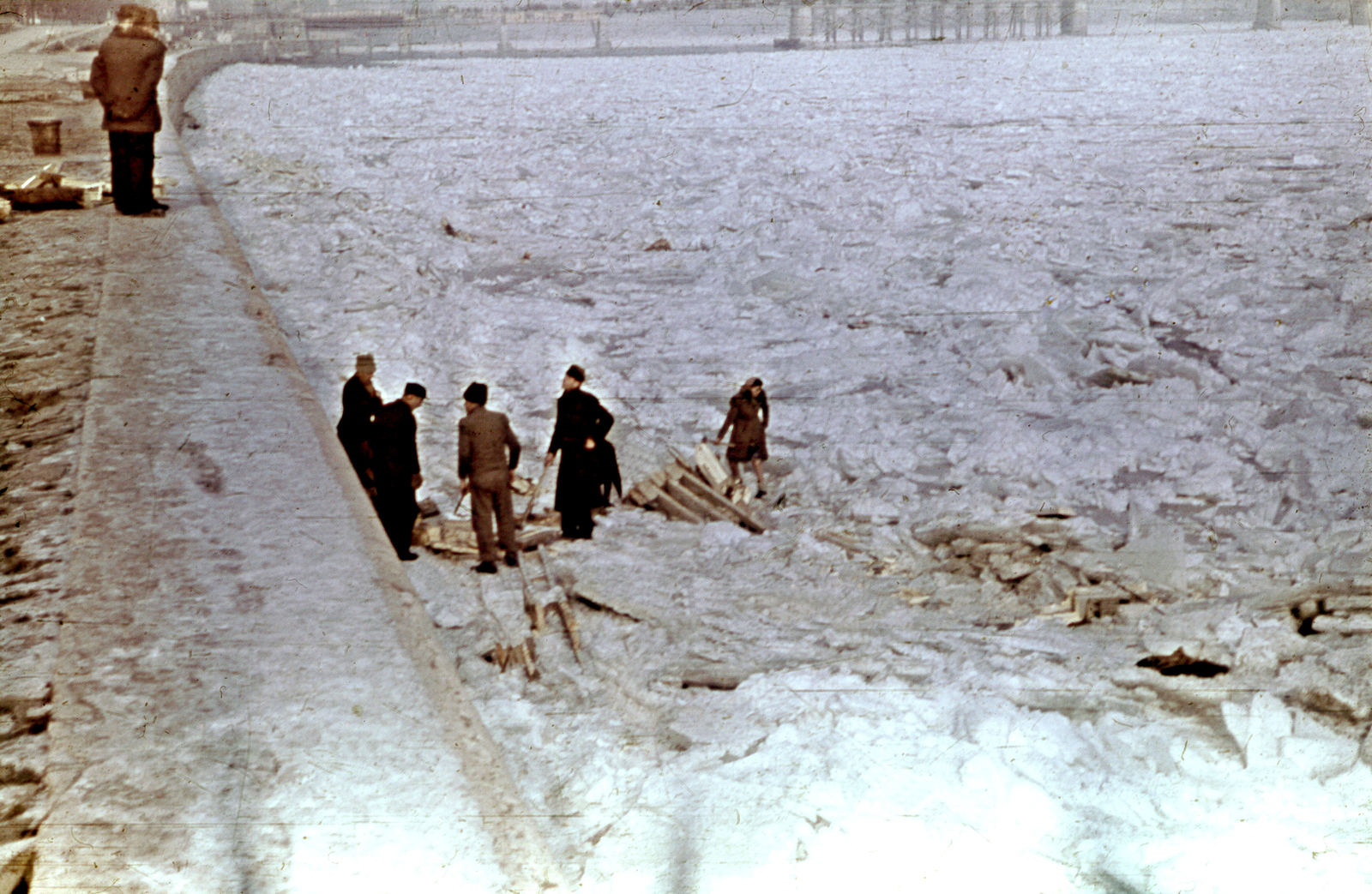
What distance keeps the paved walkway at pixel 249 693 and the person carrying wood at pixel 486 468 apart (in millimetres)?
834

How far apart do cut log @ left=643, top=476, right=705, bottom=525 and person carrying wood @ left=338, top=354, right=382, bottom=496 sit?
177 centimetres

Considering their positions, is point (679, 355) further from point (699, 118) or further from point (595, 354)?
point (699, 118)

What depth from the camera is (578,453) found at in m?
4.94

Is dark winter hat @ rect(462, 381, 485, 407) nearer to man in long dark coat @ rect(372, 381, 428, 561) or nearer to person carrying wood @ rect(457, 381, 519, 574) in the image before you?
person carrying wood @ rect(457, 381, 519, 574)

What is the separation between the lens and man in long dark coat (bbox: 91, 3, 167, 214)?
5.22 metres

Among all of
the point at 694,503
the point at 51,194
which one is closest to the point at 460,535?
the point at 694,503

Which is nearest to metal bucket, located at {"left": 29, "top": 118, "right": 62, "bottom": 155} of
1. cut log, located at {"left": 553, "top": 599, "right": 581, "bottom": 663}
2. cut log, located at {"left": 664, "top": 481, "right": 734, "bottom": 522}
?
cut log, located at {"left": 664, "top": 481, "right": 734, "bottom": 522}

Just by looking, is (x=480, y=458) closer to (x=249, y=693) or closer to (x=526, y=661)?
(x=526, y=661)

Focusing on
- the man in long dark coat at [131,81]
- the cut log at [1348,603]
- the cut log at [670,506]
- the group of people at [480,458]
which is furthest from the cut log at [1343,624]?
the man in long dark coat at [131,81]

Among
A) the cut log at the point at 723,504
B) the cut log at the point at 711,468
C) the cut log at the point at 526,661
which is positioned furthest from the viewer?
the cut log at the point at 711,468

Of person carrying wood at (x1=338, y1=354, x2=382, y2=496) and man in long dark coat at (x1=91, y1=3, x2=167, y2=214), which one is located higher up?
man in long dark coat at (x1=91, y1=3, x2=167, y2=214)

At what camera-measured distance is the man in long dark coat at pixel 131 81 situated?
522cm

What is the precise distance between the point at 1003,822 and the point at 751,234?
7.23m

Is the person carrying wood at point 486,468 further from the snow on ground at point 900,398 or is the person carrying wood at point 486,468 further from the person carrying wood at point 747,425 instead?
the person carrying wood at point 747,425
